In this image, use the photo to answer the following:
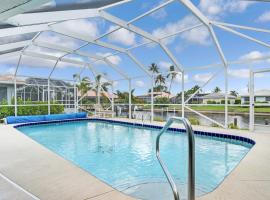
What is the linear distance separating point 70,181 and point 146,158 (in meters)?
2.82

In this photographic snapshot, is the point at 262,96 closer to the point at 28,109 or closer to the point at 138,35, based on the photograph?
the point at 138,35

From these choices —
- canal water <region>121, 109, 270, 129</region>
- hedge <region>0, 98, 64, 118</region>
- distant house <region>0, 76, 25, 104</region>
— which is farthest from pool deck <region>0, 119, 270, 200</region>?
distant house <region>0, 76, 25, 104</region>

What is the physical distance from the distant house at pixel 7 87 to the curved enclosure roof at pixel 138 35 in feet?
2.72

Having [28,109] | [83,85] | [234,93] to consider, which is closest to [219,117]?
[234,93]

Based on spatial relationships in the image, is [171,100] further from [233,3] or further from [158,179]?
[158,179]

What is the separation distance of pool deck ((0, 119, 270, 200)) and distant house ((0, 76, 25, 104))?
1000cm

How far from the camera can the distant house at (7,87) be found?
1341cm

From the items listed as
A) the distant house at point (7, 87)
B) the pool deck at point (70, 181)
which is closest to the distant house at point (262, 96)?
the pool deck at point (70, 181)

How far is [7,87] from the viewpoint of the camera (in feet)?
46.3

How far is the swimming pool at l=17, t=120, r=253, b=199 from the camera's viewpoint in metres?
3.93

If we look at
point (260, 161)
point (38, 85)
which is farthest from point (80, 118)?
point (260, 161)

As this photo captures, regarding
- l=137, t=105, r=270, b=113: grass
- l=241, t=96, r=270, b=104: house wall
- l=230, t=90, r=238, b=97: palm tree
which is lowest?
l=137, t=105, r=270, b=113: grass

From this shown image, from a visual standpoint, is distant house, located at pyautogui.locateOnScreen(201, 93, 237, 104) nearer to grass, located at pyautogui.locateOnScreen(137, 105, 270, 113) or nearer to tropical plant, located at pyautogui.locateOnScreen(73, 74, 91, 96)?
grass, located at pyautogui.locateOnScreen(137, 105, 270, 113)

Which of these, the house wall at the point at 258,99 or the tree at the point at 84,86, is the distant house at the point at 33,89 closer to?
the tree at the point at 84,86
